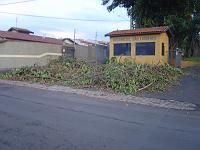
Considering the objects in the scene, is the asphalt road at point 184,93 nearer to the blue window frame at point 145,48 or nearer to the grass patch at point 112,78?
the grass patch at point 112,78

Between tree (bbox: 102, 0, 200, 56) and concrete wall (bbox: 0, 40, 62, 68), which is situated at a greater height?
tree (bbox: 102, 0, 200, 56)

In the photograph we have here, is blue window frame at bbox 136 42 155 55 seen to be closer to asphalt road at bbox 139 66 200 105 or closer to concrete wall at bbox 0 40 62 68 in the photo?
asphalt road at bbox 139 66 200 105

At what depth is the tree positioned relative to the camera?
32844 mm

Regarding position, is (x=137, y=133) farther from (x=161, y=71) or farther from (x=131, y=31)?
(x=131, y=31)

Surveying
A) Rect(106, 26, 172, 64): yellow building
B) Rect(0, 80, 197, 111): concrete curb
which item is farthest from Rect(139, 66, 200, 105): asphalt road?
Rect(106, 26, 172, 64): yellow building

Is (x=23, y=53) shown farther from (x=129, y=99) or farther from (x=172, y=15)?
(x=129, y=99)

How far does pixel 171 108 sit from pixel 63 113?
4.33 meters

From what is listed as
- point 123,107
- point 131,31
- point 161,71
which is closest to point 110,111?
point 123,107

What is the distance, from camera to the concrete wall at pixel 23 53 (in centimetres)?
3041

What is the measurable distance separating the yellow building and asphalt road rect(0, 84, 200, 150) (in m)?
16.1

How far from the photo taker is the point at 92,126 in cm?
843

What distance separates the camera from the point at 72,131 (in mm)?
7809

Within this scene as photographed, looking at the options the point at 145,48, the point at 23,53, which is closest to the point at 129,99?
the point at 145,48

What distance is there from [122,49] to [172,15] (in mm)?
7236
